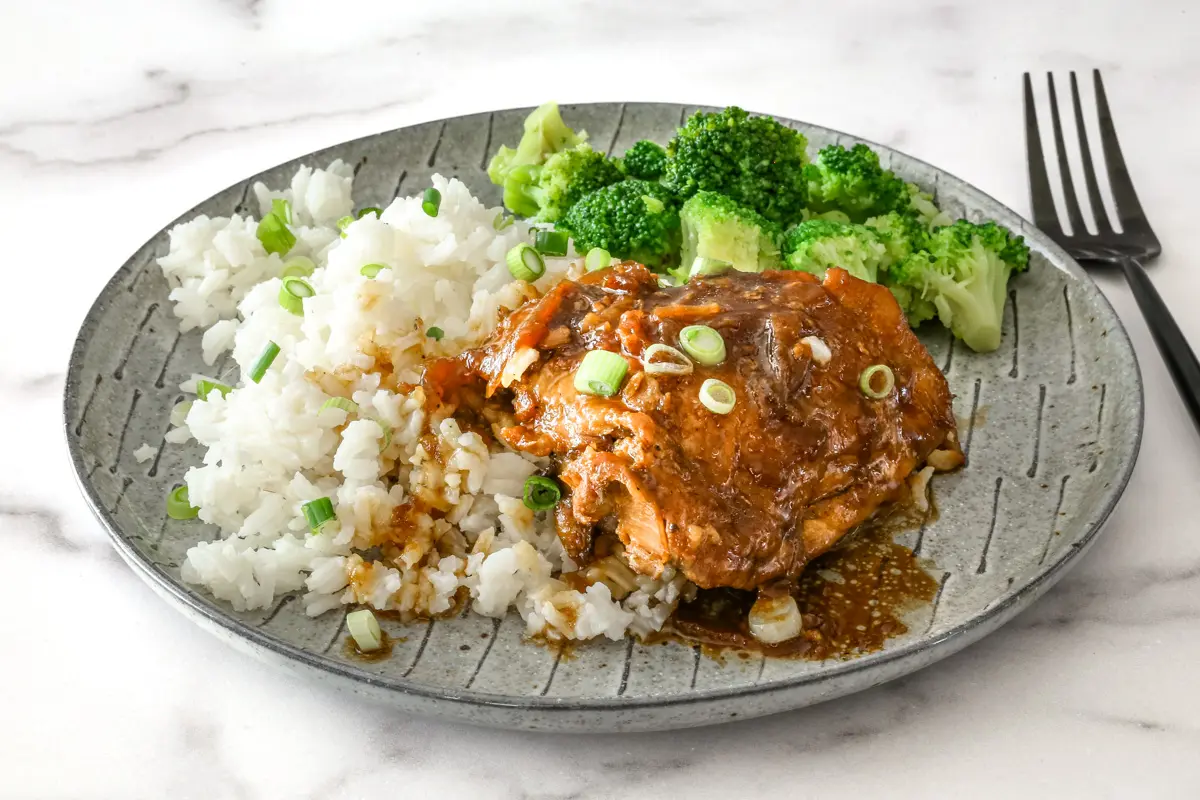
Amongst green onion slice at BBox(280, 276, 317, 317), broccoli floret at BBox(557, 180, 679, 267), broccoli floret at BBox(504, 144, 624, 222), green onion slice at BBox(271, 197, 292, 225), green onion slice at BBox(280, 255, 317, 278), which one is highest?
broccoli floret at BBox(504, 144, 624, 222)

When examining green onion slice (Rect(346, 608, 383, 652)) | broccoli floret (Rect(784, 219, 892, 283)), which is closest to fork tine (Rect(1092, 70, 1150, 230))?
broccoli floret (Rect(784, 219, 892, 283))

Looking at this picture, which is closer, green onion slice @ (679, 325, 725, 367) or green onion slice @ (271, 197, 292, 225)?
green onion slice @ (679, 325, 725, 367)

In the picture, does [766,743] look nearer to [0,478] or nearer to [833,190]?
[833,190]

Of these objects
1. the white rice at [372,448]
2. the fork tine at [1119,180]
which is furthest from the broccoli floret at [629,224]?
the fork tine at [1119,180]

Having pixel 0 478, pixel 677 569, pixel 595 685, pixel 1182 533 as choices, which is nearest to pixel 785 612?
pixel 677 569

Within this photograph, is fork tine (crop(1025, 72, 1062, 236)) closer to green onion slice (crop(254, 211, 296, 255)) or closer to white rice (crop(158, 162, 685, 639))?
white rice (crop(158, 162, 685, 639))

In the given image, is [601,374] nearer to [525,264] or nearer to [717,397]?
[717,397]

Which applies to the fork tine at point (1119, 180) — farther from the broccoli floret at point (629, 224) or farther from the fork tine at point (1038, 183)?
the broccoli floret at point (629, 224)
